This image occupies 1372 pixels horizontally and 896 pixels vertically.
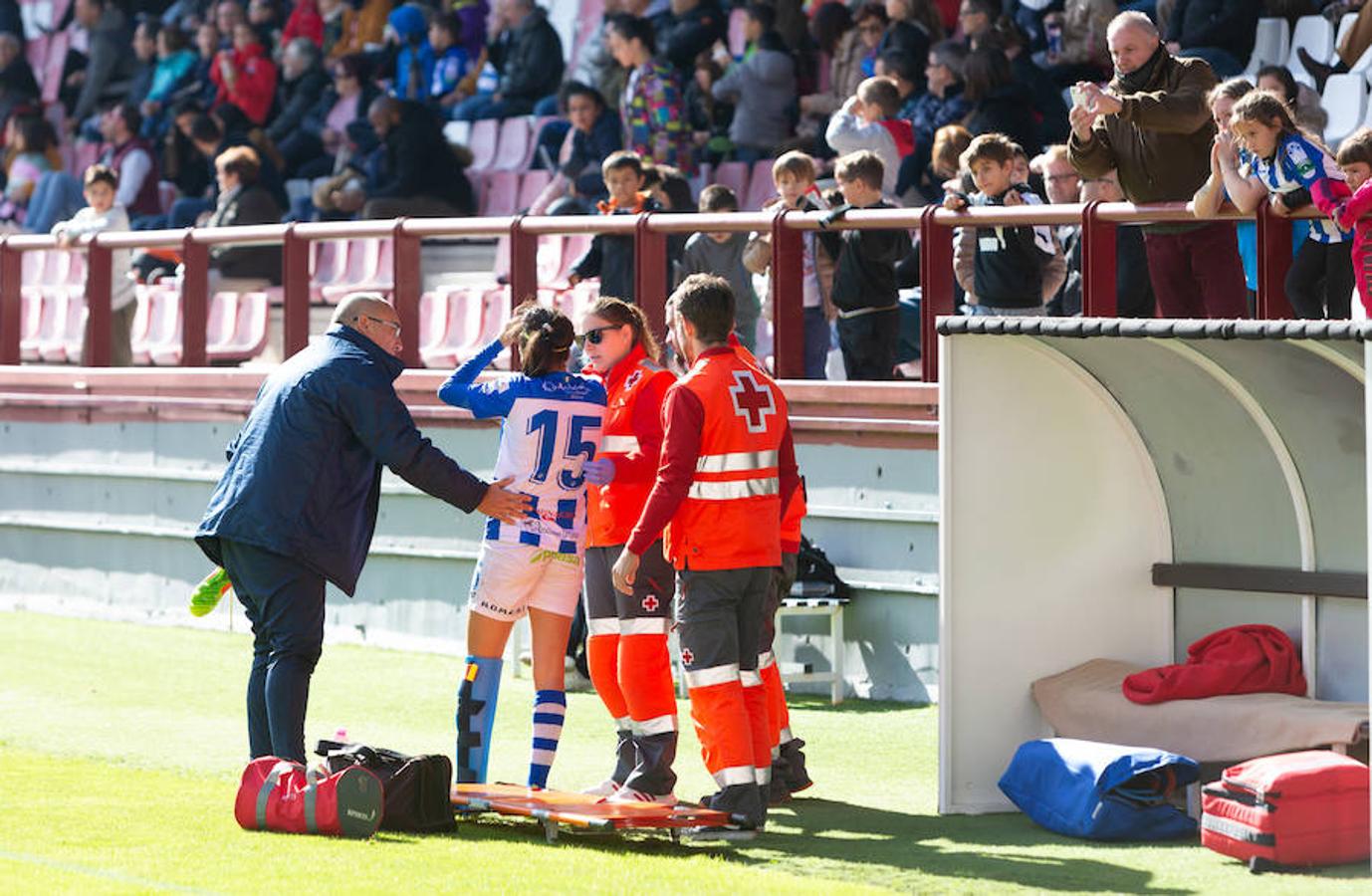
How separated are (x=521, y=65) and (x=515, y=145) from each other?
0.65 m

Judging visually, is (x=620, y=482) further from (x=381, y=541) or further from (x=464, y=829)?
(x=381, y=541)

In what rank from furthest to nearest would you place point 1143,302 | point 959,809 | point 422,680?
1. point 422,680
2. point 1143,302
3. point 959,809

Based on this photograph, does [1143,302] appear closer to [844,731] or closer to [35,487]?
[844,731]

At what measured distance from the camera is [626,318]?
9.80 meters

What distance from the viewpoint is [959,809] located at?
9.91 m

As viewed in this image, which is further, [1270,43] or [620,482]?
[1270,43]

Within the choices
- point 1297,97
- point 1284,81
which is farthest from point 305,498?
point 1297,97

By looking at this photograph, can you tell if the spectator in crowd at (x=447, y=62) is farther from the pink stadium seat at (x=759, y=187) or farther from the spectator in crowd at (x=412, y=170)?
the pink stadium seat at (x=759, y=187)

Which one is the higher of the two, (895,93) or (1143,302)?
(895,93)

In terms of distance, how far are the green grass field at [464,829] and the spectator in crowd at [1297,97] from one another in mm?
3418

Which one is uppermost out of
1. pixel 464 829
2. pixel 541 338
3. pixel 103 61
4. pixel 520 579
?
pixel 103 61

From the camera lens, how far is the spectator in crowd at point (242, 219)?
1766 centimetres

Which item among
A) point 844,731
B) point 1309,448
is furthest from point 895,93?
point 1309,448

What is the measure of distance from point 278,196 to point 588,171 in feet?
13.7
